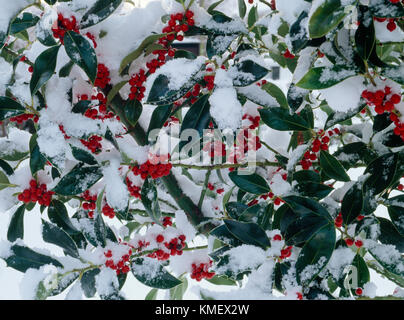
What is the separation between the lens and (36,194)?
891mm

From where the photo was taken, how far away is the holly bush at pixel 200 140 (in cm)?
68

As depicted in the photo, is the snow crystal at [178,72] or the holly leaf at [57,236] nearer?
the snow crystal at [178,72]

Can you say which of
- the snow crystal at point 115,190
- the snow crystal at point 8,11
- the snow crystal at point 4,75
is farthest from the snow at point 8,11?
the snow crystal at point 115,190

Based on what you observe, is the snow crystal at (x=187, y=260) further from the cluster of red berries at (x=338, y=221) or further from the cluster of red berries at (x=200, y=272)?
the cluster of red berries at (x=338, y=221)

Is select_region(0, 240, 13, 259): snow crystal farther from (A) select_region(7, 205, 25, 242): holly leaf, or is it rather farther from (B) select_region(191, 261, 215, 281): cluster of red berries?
(B) select_region(191, 261, 215, 281): cluster of red berries

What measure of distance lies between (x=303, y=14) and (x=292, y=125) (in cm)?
25

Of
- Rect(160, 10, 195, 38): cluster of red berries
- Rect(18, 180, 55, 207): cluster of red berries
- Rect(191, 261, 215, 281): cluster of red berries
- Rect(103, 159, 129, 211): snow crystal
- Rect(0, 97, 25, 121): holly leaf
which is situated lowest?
Rect(191, 261, 215, 281): cluster of red berries

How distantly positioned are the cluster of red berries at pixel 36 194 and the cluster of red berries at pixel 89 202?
9 cm

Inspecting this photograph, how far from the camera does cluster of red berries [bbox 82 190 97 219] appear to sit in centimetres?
95

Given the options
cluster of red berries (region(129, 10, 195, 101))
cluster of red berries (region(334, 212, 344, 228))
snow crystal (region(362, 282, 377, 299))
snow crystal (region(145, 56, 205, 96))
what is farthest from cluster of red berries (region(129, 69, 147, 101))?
snow crystal (region(362, 282, 377, 299))

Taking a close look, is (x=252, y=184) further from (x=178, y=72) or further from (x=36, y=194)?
(x=36, y=194)

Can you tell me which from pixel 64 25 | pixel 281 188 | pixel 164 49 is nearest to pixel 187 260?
pixel 281 188

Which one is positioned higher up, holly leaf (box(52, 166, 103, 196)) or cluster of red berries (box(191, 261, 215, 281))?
holly leaf (box(52, 166, 103, 196))

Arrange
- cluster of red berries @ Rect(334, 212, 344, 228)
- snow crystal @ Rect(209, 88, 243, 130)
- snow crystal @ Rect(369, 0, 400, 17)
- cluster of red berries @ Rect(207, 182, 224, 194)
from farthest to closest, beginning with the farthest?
cluster of red berries @ Rect(207, 182, 224, 194) → cluster of red berries @ Rect(334, 212, 344, 228) → snow crystal @ Rect(209, 88, 243, 130) → snow crystal @ Rect(369, 0, 400, 17)
